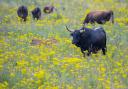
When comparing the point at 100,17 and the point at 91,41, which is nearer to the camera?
the point at 91,41

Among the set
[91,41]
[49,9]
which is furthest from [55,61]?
[49,9]

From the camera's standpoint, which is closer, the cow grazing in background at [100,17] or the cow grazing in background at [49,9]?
the cow grazing in background at [100,17]

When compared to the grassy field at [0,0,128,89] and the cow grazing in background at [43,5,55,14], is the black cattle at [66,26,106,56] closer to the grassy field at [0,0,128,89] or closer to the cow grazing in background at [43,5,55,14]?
the grassy field at [0,0,128,89]

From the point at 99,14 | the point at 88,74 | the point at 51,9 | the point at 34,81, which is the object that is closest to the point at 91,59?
the point at 88,74

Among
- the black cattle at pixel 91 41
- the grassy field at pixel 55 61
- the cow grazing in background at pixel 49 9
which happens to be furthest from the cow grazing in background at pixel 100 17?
the black cattle at pixel 91 41

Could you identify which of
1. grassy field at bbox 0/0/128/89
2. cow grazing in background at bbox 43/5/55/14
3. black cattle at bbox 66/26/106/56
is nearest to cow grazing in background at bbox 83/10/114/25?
grassy field at bbox 0/0/128/89

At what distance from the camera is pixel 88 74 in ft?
35.1

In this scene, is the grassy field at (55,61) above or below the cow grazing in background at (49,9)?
below

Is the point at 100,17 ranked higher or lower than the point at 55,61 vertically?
higher

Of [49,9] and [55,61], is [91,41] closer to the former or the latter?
[55,61]

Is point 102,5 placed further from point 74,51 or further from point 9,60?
point 9,60

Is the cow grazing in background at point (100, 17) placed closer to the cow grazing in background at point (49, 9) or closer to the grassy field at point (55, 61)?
the grassy field at point (55, 61)

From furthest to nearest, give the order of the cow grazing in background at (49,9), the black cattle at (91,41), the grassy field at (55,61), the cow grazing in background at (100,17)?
the cow grazing in background at (49,9)
the cow grazing in background at (100,17)
the black cattle at (91,41)
the grassy field at (55,61)

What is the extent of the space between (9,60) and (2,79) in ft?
6.44
